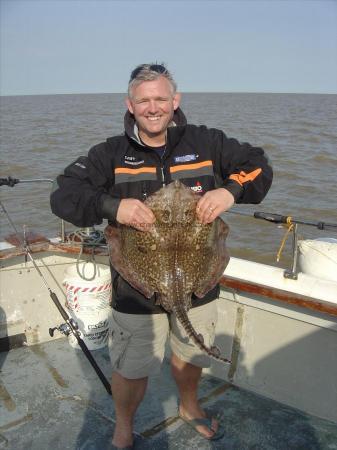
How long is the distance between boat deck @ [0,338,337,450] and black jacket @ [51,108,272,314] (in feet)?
4.04

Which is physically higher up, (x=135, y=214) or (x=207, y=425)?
(x=135, y=214)

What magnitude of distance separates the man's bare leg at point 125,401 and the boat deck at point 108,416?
198mm

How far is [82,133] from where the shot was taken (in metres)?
24.1

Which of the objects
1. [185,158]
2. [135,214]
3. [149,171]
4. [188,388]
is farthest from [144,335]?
[185,158]

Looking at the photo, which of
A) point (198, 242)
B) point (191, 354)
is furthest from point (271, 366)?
point (198, 242)

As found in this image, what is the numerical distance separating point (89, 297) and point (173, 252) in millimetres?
2140

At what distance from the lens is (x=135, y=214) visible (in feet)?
8.07

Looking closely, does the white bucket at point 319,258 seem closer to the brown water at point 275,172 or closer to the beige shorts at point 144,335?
the beige shorts at point 144,335

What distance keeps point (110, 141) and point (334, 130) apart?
24.0 metres

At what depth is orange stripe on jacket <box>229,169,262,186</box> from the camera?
9.33 feet

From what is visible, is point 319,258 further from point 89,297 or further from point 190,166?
point 89,297

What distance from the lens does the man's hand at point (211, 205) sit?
2.48 metres

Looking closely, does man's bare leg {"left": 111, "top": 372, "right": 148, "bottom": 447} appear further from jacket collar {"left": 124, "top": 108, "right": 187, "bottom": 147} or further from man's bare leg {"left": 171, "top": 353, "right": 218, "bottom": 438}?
jacket collar {"left": 124, "top": 108, "right": 187, "bottom": 147}

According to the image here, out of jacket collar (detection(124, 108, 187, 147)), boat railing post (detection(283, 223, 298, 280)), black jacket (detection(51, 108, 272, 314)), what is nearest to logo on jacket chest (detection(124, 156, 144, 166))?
black jacket (detection(51, 108, 272, 314))
